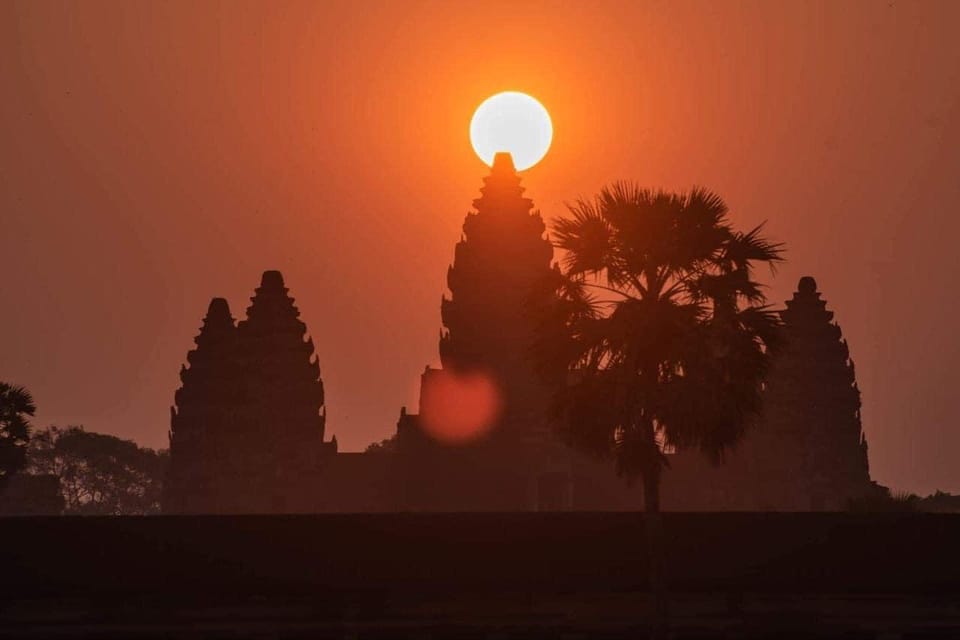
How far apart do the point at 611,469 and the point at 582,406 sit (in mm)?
47670

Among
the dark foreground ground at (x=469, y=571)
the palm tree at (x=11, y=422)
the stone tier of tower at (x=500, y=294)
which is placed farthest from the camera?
the stone tier of tower at (x=500, y=294)

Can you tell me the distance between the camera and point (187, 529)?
39500 millimetres

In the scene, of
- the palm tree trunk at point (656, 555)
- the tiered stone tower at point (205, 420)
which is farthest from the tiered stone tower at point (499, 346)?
the palm tree trunk at point (656, 555)

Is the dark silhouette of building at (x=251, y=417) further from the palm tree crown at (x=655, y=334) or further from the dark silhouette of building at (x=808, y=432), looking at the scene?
the palm tree crown at (x=655, y=334)

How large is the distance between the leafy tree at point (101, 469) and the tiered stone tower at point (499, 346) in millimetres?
69996

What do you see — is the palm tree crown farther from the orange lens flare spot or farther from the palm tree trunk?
the orange lens flare spot

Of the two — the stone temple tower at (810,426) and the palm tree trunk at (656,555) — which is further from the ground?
the stone temple tower at (810,426)

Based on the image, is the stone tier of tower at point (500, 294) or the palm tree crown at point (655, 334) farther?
the stone tier of tower at point (500, 294)

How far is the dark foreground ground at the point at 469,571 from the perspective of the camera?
38.7 metres

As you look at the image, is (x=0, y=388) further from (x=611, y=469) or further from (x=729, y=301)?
(x=729, y=301)

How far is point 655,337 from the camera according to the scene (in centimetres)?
3425

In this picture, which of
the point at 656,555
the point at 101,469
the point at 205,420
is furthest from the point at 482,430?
the point at 101,469

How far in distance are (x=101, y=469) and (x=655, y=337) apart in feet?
433

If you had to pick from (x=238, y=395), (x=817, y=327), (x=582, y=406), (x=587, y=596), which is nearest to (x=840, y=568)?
(x=587, y=596)
